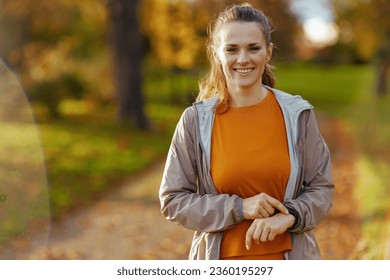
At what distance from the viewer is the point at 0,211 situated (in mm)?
6102

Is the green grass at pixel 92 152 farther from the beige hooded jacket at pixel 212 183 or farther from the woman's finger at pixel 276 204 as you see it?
the woman's finger at pixel 276 204

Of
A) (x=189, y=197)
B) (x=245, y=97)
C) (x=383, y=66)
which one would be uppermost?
(x=245, y=97)

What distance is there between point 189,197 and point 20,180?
6.19 meters

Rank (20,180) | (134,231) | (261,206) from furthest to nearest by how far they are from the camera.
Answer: (20,180) → (134,231) → (261,206)

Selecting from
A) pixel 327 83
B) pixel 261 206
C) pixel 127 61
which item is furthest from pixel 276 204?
pixel 327 83

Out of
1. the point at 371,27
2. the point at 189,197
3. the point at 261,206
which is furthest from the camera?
the point at 371,27

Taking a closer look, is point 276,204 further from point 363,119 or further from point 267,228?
point 363,119

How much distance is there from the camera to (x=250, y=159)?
2.05 meters

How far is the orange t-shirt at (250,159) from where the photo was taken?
2051mm

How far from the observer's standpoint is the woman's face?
2.06 metres

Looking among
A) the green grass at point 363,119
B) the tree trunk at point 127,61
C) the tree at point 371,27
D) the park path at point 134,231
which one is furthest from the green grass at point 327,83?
the park path at point 134,231

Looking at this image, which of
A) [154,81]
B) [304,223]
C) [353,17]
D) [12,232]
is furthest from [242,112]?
[154,81]

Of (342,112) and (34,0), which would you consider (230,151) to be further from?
(342,112)

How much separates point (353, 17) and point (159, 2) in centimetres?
477
